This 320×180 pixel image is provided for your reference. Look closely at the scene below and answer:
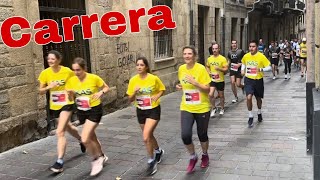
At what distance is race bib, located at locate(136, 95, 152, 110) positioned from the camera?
198 inches

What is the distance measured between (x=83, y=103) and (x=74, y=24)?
11.9 ft

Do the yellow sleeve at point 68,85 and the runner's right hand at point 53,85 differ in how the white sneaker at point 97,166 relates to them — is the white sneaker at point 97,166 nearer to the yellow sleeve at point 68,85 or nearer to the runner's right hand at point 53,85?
the yellow sleeve at point 68,85

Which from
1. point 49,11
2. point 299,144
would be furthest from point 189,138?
point 49,11

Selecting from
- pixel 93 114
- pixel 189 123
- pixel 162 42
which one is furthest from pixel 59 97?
pixel 162 42

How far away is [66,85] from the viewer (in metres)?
5.36

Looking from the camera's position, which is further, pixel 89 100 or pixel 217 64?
pixel 217 64

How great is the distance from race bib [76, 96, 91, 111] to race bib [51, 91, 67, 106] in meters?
0.38

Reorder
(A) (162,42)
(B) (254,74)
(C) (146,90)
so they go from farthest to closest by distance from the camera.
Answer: (A) (162,42)
(B) (254,74)
(C) (146,90)

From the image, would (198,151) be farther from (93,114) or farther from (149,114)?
(93,114)

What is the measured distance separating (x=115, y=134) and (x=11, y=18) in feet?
9.00

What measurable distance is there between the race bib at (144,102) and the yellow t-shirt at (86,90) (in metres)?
0.53

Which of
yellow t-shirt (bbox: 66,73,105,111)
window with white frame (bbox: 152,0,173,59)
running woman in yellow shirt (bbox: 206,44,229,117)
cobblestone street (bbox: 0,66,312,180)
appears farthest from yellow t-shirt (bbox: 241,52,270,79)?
window with white frame (bbox: 152,0,173,59)

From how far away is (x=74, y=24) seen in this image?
827cm

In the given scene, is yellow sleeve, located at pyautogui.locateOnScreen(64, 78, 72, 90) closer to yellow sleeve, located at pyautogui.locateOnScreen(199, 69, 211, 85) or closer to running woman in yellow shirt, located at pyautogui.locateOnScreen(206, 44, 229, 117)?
yellow sleeve, located at pyautogui.locateOnScreen(199, 69, 211, 85)
